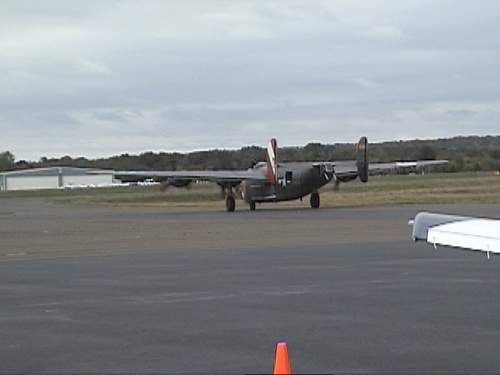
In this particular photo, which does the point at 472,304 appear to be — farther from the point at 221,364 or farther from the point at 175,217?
the point at 175,217

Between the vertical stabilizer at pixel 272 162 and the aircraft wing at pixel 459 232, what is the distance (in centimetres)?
4630

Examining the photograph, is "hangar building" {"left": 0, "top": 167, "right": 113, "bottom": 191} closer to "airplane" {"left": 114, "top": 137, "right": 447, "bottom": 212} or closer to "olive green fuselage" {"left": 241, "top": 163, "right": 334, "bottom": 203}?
"airplane" {"left": 114, "top": 137, "right": 447, "bottom": 212}

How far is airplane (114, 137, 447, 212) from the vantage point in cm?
5528

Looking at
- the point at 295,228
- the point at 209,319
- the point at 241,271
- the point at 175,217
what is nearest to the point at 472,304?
the point at 209,319

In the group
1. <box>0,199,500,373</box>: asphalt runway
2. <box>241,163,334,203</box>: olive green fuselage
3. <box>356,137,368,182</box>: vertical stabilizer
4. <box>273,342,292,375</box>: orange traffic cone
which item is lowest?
<box>0,199,500,373</box>: asphalt runway

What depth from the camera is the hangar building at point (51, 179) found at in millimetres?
160250

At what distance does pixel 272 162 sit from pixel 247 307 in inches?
1598

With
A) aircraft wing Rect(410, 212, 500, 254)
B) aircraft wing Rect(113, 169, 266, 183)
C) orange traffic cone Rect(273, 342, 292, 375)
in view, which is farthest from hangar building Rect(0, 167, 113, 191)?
aircraft wing Rect(410, 212, 500, 254)

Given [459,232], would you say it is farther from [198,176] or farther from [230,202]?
[230,202]

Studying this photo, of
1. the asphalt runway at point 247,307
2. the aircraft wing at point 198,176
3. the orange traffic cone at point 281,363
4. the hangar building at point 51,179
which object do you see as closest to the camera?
the orange traffic cone at point 281,363

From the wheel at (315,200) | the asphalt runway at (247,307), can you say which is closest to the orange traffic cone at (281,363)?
the asphalt runway at (247,307)

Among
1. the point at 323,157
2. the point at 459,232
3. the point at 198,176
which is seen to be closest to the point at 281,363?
the point at 459,232

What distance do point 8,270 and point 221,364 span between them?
1275cm

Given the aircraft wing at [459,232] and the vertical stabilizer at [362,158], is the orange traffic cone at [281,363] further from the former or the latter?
the vertical stabilizer at [362,158]
